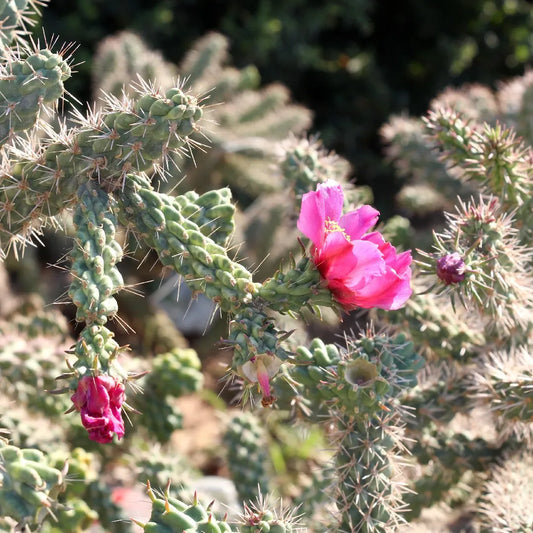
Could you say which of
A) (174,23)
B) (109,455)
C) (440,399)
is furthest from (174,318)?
(440,399)

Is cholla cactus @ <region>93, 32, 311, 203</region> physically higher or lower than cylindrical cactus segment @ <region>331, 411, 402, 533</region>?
higher

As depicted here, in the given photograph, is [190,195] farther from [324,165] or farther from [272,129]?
[272,129]

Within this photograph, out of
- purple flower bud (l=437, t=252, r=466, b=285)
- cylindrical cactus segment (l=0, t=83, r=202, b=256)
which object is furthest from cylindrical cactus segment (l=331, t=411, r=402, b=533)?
cylindrical cactus segment (l=0, t=83, r=202, b=256)

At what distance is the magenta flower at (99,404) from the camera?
4.06 ft

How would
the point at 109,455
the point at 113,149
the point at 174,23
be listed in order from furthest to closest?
the point at 174,23
the point at 109,455
the point at 113,149

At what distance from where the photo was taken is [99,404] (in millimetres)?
1237

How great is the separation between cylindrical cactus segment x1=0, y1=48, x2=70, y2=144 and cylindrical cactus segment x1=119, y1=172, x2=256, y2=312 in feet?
0.80

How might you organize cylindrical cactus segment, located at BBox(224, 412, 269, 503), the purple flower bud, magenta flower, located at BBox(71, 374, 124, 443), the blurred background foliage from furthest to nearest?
1. the blurred background foliage
2. cylindrical cactus segment, located at BBox(224, 412, 269, 503)
3. the purple flower bud
4. magenta flower, located at BBox(71, 374, 124, 443)

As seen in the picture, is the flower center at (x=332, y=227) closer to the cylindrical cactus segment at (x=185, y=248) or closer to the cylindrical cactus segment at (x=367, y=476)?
the cylindrical cactus segment at (x=185, y=248)

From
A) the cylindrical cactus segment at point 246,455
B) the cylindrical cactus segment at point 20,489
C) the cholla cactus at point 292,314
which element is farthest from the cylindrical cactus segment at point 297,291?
the cylindrical cactus segment at point 246,455

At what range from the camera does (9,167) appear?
5.24ft

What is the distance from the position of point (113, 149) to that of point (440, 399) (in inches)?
44.6

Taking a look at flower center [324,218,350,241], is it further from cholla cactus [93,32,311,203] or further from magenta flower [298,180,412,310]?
cholla cactus [93,32,311,203]

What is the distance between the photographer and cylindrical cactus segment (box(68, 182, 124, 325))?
1.30m
